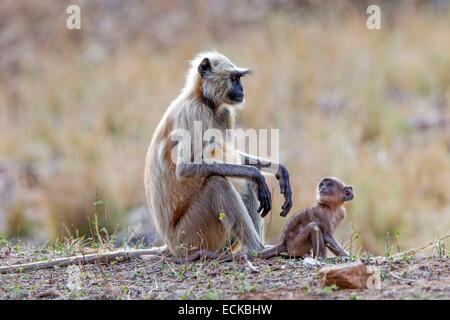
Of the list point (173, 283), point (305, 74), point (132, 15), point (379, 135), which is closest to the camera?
point (173, 283)

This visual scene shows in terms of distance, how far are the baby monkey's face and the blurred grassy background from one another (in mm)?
3736

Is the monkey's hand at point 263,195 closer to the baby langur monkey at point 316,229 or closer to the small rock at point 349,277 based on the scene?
the baby langur monkey at point 316,229

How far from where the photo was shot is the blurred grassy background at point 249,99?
13070mm

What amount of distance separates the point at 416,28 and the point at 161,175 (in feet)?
39.0

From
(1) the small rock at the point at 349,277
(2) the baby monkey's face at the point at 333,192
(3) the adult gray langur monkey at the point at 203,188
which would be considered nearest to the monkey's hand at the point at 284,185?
(3) the adult gray langur monkey at the point at 203,188

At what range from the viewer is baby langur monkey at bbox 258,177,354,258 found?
7094mm

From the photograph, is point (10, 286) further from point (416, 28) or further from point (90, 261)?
point (416, 28)

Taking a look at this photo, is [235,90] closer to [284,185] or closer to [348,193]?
[284,185]

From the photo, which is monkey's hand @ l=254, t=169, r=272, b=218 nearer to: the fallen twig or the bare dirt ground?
the bare dirt ground

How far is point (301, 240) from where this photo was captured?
7109mm

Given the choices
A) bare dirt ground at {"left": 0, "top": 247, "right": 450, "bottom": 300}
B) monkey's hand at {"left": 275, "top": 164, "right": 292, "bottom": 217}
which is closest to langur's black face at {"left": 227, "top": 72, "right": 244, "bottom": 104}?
monkey's hand at {"left": 275, "top": 164, "right": 292, "bottom": 217}

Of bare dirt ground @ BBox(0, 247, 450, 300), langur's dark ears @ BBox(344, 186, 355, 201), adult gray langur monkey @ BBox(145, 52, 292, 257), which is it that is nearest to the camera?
bare dirt ground @ BBox(0, 247, 450, 300)

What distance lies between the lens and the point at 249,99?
16.5 meters

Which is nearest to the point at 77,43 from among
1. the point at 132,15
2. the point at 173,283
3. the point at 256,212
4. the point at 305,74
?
the point at 132,15
